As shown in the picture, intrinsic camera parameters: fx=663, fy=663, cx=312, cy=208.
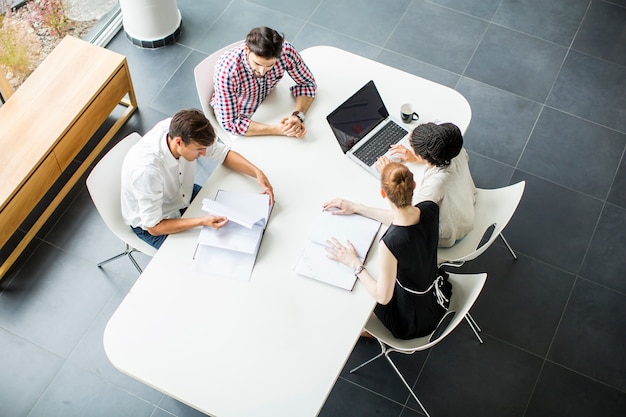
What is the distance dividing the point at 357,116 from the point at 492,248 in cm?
125

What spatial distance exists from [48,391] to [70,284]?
591 mm

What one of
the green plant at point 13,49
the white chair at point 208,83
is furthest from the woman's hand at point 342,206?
the green plant at point 13,49

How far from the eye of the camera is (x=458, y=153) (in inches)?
110

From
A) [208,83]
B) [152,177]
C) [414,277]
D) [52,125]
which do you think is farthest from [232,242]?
[52,125]

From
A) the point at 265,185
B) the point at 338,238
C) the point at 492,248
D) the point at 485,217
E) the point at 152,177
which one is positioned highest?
the point at 152,177

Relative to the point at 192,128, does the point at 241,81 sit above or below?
below

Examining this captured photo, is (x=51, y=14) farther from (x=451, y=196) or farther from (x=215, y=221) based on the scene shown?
(x=451, y=196)

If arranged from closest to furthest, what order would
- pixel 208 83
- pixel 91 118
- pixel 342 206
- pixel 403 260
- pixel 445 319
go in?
pixel 403 260 < pixel 342 206 < pixel 445 319 < pixel 208 83 < pixel 91 118

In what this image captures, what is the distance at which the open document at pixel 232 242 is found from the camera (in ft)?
8.82

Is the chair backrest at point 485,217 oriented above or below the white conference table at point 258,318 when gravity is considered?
below

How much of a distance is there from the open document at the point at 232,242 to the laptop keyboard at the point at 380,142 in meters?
0.53

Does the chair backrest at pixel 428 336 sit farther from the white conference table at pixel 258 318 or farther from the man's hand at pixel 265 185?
the man's hand at pixel 265 185

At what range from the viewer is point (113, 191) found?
3.00m

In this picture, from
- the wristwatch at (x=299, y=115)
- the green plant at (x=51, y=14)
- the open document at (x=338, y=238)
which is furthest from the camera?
the green plant at (x=51, y=14)
